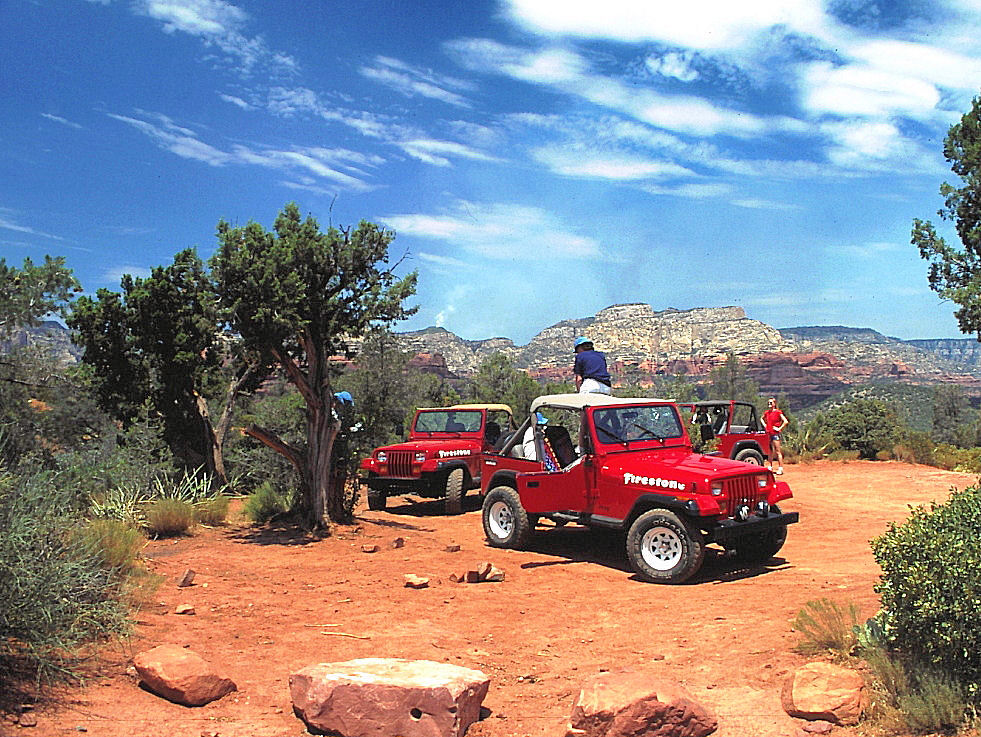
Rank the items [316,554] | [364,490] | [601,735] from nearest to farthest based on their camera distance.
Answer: [601,735], [316,554], [364,490]

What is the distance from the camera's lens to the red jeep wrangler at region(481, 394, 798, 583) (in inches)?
330

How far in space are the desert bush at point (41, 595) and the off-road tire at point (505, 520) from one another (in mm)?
Result: 5141

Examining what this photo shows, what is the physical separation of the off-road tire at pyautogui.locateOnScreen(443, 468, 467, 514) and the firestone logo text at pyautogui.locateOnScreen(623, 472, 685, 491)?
5.60m

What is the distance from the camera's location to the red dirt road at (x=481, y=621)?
4.99m

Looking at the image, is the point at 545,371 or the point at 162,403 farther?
the point at 545,371

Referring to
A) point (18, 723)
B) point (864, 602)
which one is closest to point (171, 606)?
point (18, 723)

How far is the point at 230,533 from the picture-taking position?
1191 centimetres

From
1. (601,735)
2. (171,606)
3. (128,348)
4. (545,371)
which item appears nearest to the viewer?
(601,735)

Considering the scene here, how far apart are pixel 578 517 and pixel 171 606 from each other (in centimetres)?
451

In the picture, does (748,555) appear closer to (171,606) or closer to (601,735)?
(601,735)

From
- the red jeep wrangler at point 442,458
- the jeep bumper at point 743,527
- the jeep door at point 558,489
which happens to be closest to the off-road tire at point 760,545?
the jeep bumper at point 743,527

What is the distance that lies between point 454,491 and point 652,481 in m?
6.01

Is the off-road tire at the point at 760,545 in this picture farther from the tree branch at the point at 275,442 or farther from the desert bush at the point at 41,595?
the desert bush at the point at 41,595

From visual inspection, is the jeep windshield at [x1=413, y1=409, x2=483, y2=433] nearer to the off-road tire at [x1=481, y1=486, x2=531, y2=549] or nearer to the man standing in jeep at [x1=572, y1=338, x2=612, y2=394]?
the man standing in jeep at [x1=572, y1=338, x2=612, y2=394]
